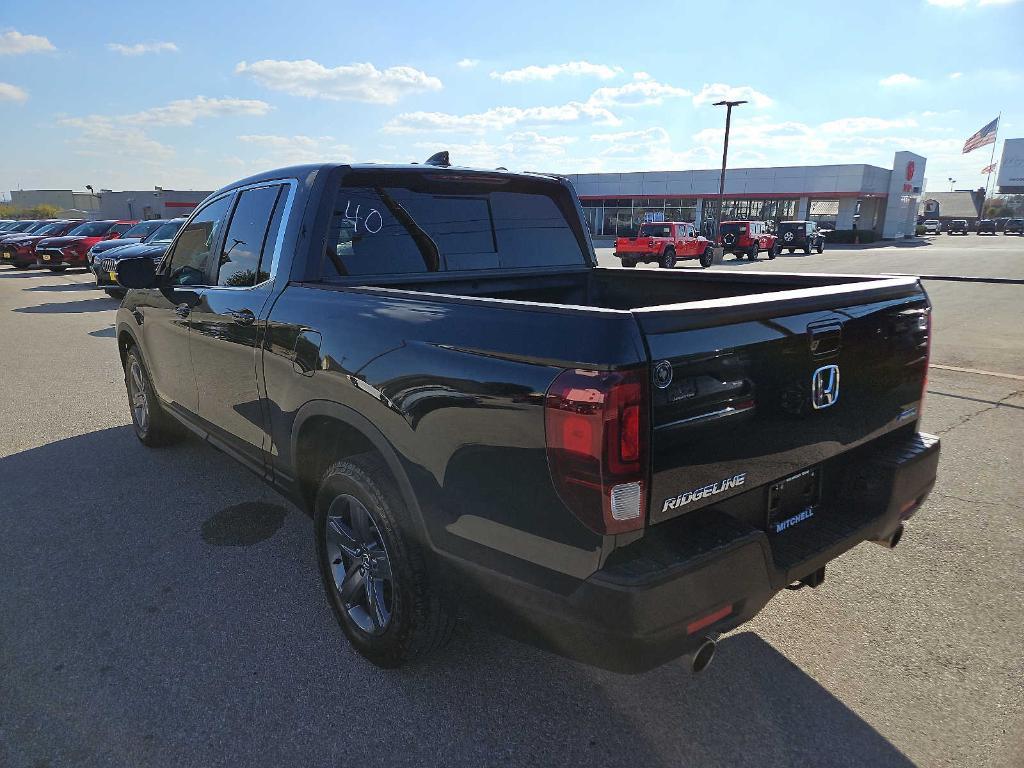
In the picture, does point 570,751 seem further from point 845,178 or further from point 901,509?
point 845,178

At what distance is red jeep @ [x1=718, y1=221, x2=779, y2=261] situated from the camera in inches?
1231

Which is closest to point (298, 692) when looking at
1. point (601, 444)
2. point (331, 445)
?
point (331, 445)

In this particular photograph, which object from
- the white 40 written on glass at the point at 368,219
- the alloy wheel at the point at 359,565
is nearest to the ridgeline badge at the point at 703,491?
the alloy wheel at the point at 359,565

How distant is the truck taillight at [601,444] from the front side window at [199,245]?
293 centimetres

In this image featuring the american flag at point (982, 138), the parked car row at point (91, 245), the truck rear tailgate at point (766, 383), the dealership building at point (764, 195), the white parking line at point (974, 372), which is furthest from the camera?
the american flag at point (982, 138)

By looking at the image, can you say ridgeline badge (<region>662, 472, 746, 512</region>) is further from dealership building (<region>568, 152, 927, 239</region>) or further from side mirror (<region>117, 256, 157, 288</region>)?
dealership building (<region>568, 152, 927, 239</region>)

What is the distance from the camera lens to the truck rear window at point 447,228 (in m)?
3.16

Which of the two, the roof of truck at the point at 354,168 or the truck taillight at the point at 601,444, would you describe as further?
the roof of truck at the point at 354,168

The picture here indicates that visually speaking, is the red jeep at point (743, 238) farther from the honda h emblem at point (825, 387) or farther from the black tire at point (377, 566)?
the black tire at point (377, 566)

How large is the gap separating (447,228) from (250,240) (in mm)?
1046

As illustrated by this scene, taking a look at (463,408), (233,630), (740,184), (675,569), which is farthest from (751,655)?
(740,184)

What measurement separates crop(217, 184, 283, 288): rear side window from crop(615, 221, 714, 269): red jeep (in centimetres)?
2350

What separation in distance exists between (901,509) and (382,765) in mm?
2152

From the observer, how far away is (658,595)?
1.72 m
